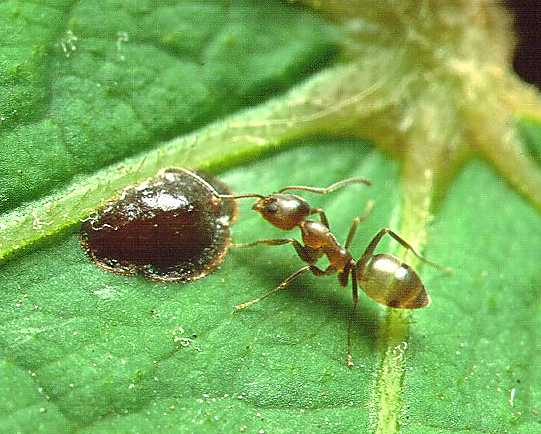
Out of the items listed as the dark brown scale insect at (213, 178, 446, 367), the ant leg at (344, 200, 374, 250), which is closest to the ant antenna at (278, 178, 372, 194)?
the dark brown scale insect at (213, 178, 446, 367)

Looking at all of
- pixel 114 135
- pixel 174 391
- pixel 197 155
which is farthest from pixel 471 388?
pixel 114 135

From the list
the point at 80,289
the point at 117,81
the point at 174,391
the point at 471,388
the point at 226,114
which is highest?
the point at 117,81

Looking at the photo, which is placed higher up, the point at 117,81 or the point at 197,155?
the point at 117,81

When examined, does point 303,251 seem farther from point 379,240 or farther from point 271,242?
point 379,240

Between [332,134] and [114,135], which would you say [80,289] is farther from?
[332,134]

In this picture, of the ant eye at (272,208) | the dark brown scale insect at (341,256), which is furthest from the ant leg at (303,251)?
the ant eye at (272,208)

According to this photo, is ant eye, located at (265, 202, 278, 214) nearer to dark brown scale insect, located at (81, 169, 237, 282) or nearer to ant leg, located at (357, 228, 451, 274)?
dark brown scale insect, located at (81, 169, 237, 282)
